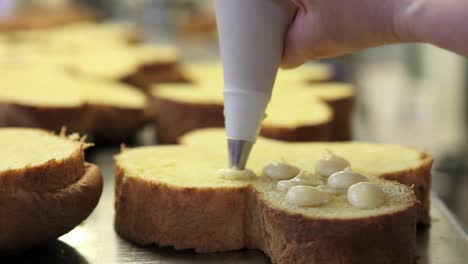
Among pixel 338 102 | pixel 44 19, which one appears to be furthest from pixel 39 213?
pixel 44 19

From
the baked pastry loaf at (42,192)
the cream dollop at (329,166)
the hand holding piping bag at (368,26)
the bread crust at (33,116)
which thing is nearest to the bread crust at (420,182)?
the cream dollop at (329,166)

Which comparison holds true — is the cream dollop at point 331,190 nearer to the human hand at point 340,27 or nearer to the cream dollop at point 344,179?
the cream dollop at point 344,179

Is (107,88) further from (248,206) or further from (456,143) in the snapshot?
(456,143)

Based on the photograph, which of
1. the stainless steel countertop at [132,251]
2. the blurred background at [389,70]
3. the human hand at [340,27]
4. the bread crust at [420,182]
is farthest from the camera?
the blurred background at [389,70]

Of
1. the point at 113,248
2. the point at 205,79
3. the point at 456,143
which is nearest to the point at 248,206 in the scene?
the point at 113,248

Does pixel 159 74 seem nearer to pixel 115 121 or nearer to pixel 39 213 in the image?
pixel 115 121

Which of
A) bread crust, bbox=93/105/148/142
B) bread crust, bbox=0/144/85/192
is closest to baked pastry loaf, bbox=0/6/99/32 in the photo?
bread crust, bbox=93/105/148/142

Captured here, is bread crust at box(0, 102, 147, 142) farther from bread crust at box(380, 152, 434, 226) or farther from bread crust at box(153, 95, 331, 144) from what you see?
bread crust at box(380, 152, 434, 226)

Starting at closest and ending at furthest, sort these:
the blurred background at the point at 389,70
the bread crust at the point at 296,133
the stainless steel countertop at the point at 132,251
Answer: the stainless steel countertop at the point at 132,251 < the bread crust at the point at 296,133 < the blurred background at the point at 389,70
